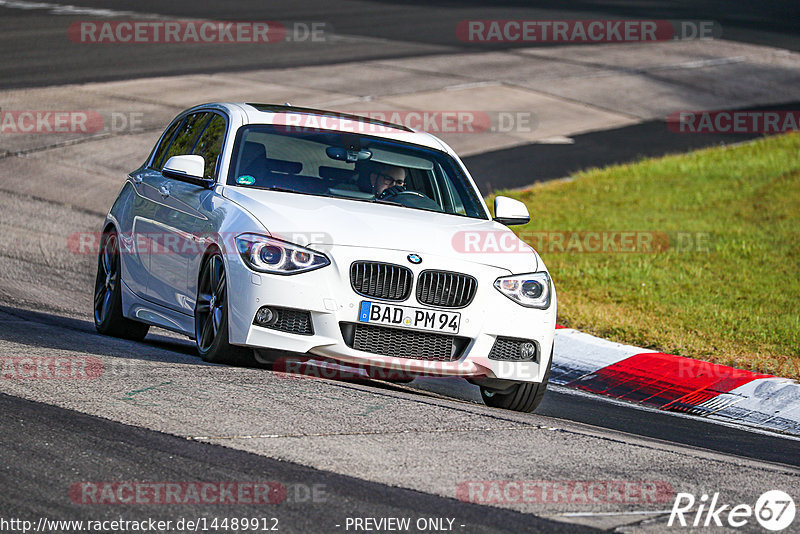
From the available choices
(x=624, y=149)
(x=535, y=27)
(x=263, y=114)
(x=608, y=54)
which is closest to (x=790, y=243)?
(x=624, y=149)

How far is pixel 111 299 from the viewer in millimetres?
9461

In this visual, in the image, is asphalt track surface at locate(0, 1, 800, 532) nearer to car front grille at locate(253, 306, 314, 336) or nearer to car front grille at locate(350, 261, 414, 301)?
car front grille at locate(253, 306, 314, 336)

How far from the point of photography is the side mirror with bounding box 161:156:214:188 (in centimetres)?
809

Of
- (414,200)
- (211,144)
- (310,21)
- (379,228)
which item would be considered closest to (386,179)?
(414,200)

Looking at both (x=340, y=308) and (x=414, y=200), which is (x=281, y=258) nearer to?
(x=340, y=308)

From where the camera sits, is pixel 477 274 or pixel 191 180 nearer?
pixel 477 274

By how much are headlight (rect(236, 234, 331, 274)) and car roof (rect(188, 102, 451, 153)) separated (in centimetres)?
167

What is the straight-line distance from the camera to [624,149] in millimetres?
21797

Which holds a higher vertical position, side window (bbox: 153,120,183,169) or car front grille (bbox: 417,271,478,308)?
side window (bbox: 153,120,183,169)

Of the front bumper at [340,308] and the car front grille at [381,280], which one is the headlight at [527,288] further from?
the car front grille at [381,280]

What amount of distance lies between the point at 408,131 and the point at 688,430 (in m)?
2.94

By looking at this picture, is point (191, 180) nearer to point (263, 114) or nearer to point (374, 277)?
point (263, 114)

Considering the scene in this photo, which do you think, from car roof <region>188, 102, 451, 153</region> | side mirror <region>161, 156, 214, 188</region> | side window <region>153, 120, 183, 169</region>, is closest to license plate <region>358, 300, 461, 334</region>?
side mirror <region>161, 156, 214, 188</region>

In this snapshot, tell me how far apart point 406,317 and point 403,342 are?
16cm
